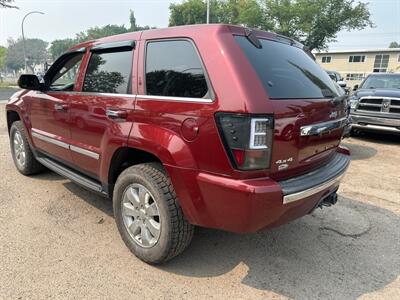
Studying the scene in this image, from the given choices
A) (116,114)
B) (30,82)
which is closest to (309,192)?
(116,114)

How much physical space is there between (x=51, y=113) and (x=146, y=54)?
1711mm

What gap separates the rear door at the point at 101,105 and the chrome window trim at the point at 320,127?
4.56ft

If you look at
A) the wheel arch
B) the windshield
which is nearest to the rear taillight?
the wheel arch

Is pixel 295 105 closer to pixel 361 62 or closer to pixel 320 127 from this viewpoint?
pixel 320 127

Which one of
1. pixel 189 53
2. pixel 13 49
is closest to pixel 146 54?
pixel 189 53

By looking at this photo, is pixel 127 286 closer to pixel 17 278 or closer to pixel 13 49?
pixel 17 278

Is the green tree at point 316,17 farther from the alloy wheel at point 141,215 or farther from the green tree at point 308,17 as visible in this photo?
the alloy wheel at point 141,215

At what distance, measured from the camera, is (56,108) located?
379cm

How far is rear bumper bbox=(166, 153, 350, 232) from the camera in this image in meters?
2.19

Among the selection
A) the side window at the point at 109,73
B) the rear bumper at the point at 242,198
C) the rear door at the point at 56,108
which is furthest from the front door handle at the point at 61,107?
the rear bumper at the point at 242,198

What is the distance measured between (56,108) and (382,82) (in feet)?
27.6

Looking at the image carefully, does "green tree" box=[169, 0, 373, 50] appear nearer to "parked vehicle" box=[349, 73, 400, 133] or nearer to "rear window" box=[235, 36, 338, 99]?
"parked vehicle" box=[349, 73, 400, 133]

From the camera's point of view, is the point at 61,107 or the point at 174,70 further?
the point at 61,107

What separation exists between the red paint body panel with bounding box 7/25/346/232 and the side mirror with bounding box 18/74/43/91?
1.65 m
